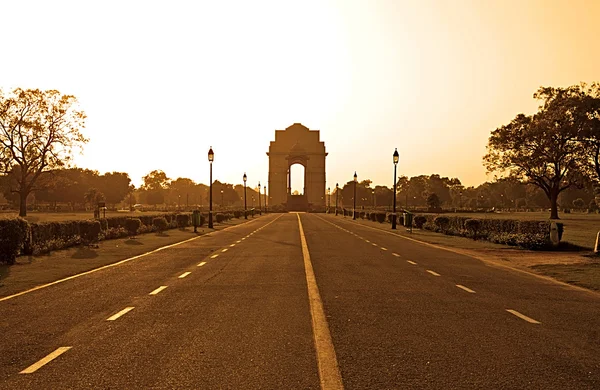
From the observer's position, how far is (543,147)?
68938 mm

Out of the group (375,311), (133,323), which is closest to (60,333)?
(133,323)

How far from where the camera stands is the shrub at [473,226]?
3584cm

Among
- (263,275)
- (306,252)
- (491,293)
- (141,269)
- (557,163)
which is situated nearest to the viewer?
(491,293)

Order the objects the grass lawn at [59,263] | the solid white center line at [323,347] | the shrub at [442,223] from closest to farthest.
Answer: the solid white center line at [323,347] < the grass lawn at [59,263] < the shrub at [442,223]

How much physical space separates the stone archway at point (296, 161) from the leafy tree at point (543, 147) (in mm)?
110893

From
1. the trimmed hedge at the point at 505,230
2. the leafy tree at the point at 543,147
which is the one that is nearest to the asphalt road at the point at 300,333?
the trimmed hedge at the point at 505,230

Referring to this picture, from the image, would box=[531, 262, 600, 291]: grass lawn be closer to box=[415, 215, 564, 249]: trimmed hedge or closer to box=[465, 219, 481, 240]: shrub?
box=[415, 215, 564, 249]: trimmed hedge

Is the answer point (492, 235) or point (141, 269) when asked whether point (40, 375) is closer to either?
point (141, 269)

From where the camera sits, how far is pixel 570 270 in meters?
18.8

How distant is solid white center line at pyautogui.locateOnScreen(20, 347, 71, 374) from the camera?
22.3ft

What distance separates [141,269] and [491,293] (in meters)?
10.1

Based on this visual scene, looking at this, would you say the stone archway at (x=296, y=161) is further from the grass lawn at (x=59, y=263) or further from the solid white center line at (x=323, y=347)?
the solid white center line at (x=323, y=347)

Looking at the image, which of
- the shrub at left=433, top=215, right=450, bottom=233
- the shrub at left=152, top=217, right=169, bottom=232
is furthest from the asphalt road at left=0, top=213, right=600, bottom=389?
the shrub at left=152, top=217, right=169, bottom=232

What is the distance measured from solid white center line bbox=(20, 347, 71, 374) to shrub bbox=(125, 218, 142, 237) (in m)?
29.2
